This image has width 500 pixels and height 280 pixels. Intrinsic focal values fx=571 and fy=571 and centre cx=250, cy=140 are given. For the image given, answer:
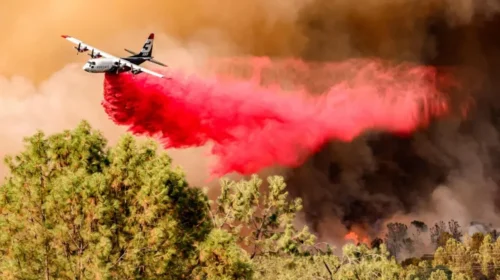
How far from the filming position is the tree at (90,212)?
21.1 meters

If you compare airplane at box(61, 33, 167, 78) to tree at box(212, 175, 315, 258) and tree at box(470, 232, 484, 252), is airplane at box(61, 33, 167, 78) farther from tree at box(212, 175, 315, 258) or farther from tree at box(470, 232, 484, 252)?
tree at box(470, 232, 484, 252)

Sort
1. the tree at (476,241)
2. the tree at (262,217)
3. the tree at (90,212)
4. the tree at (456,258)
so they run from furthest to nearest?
the tree at (476,241)
the tree at (456,258)
the tree at (262,217)
the tree at (90,212)

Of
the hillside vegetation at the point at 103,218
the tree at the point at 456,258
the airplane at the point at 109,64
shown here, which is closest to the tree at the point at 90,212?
the hillside vegetation at the point at 103,218

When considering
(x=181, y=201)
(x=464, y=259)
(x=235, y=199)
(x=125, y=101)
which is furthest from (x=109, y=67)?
(x=464, y=259)

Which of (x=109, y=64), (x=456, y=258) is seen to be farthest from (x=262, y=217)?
(x=456, y=258)

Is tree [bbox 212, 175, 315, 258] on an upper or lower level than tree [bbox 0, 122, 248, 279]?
upper

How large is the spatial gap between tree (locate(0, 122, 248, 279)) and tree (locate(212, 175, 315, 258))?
1920 centimetres

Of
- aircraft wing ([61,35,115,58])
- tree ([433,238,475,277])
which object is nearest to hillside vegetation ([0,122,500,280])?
aircraft wing ([61,35,115,58])

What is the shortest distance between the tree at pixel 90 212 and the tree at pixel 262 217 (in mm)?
19202

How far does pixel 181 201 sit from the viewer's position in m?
24.0

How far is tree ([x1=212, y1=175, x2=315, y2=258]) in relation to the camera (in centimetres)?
4288

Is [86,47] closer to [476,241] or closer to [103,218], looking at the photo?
[103,218]

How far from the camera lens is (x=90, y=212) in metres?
21.3

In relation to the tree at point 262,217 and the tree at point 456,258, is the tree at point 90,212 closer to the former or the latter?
the tree at point 262,217
